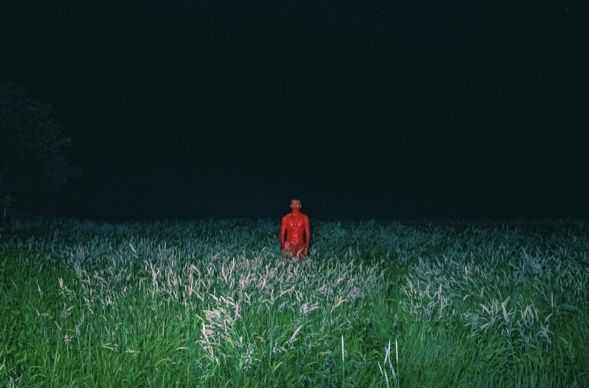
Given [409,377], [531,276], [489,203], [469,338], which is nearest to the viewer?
[409,377]

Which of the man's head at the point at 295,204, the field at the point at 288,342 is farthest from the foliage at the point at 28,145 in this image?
the field at the point at 288,342

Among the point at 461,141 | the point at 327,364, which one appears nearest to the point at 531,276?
the point at 327,364

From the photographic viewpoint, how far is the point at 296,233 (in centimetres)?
999

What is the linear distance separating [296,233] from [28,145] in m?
18.2

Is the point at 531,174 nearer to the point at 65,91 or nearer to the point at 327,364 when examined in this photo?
the point at 65,91

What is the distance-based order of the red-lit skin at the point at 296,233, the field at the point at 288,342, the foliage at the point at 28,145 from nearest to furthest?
the field at the point at 288,342 → the red-lit skin at the point at 296,233 → the foliage at the point at 28,145

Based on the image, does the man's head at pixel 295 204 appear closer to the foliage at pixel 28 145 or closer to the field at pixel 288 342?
the field at pixel 288 342

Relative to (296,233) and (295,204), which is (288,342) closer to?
(296,233)

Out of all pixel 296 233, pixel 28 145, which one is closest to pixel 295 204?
pixel 296 233

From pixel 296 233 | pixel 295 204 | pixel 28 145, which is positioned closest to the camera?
pixel 296 233

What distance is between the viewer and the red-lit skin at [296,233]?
32.5 ft

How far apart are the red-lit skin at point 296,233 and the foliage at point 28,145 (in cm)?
1731

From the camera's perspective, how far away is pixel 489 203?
58344 millimetres

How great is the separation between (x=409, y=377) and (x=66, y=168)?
24258 millimetres
